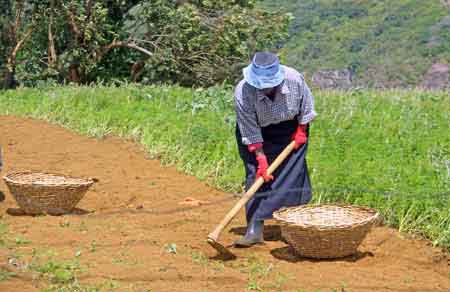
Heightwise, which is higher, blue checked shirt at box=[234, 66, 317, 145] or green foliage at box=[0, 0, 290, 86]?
blue checked shirt at box=[234, 66, 317, 145]

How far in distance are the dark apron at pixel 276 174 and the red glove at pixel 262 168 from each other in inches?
7.0

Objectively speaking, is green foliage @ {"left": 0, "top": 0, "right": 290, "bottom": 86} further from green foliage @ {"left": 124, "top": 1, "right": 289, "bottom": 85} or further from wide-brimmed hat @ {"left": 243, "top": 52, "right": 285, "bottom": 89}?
wide-brimmed hat @ {"left": 243, "top": 52, "right": 285, "bottom": 89}

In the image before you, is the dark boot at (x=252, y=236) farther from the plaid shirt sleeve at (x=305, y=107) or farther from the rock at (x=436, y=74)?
the rock at (x=436, y=74)

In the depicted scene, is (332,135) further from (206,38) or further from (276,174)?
(206,38)

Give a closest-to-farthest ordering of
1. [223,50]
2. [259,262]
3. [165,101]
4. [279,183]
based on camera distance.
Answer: [259,262] → [279,183] → [165,101] → [223,50]

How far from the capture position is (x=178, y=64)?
63.5 feet

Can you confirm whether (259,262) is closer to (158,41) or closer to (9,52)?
(158,41)

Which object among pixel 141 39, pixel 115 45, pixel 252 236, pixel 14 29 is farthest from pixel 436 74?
pixel 252 236

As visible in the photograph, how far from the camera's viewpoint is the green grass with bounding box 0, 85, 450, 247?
23.7 feet

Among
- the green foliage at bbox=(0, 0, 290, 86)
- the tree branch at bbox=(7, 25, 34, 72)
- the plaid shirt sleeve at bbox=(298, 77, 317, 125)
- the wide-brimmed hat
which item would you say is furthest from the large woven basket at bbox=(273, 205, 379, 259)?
the tree branch at bbox=(7, 25, 34, 72)

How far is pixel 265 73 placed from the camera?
6328 millimetres

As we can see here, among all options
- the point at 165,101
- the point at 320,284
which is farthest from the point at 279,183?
the point at 165,101

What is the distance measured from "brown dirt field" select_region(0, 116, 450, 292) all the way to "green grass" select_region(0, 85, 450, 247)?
29 centimetres

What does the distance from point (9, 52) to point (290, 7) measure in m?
25.8
